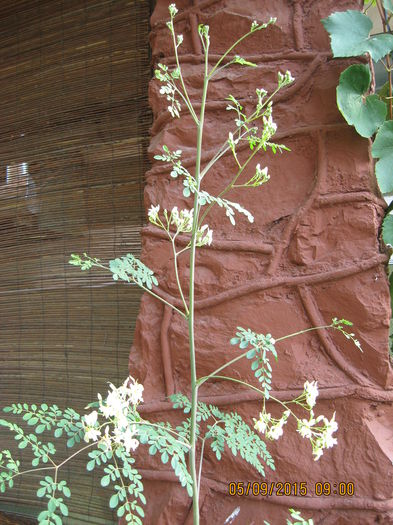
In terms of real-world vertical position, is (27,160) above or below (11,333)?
above

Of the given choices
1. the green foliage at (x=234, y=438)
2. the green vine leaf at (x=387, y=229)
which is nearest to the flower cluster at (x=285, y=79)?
the green vine leaf at (x=387, y=229)

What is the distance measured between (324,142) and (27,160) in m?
1.12

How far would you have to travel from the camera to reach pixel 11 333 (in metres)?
1.60

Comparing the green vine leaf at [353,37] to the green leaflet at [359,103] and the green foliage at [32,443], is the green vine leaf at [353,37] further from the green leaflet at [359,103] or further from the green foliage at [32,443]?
the green foliage at [32,443]

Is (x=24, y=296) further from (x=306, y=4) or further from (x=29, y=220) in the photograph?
(x=306, y=4)

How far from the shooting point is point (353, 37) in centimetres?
94

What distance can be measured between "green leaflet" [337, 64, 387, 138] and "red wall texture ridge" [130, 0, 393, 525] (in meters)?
0.03

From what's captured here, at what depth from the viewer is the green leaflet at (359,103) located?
933mm

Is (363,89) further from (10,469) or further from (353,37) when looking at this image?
(10,469)

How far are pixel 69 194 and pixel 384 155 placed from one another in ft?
3.34

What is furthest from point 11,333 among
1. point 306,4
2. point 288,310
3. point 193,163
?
point 306,4
